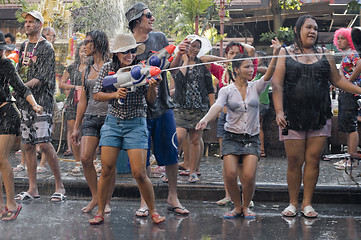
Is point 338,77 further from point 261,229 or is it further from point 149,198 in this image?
point 149,198

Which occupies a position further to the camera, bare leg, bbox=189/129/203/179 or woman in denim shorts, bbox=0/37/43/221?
bare leg, bbox=189/129/203/179

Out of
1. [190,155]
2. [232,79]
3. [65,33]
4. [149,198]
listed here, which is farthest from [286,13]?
[149,198]

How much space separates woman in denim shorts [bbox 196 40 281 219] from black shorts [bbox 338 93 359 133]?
2.76 m

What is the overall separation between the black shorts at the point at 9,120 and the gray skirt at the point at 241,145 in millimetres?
2103

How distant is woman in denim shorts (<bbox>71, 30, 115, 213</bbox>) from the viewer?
20.5 feet

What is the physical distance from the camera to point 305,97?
593 cm

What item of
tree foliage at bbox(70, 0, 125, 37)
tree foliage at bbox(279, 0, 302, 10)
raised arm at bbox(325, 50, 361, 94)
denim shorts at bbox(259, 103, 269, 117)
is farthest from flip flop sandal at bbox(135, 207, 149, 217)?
tree foliage at bbox(279, 0, 302, 10)

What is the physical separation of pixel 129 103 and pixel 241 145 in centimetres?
124

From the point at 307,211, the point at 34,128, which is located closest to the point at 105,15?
the point at 34,128

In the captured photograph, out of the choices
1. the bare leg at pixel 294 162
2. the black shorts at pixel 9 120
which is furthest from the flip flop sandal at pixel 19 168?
the bare leg at pixel 294 162

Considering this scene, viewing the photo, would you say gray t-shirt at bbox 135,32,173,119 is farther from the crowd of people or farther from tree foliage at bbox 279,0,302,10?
tree foliage at bbox 279,0,302,10

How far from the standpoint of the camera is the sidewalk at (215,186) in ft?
22.6

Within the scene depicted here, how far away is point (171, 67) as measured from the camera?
20.2 feet

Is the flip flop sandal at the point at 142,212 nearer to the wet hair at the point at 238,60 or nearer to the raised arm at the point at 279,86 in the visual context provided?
the raised arm at the point at 279,86
